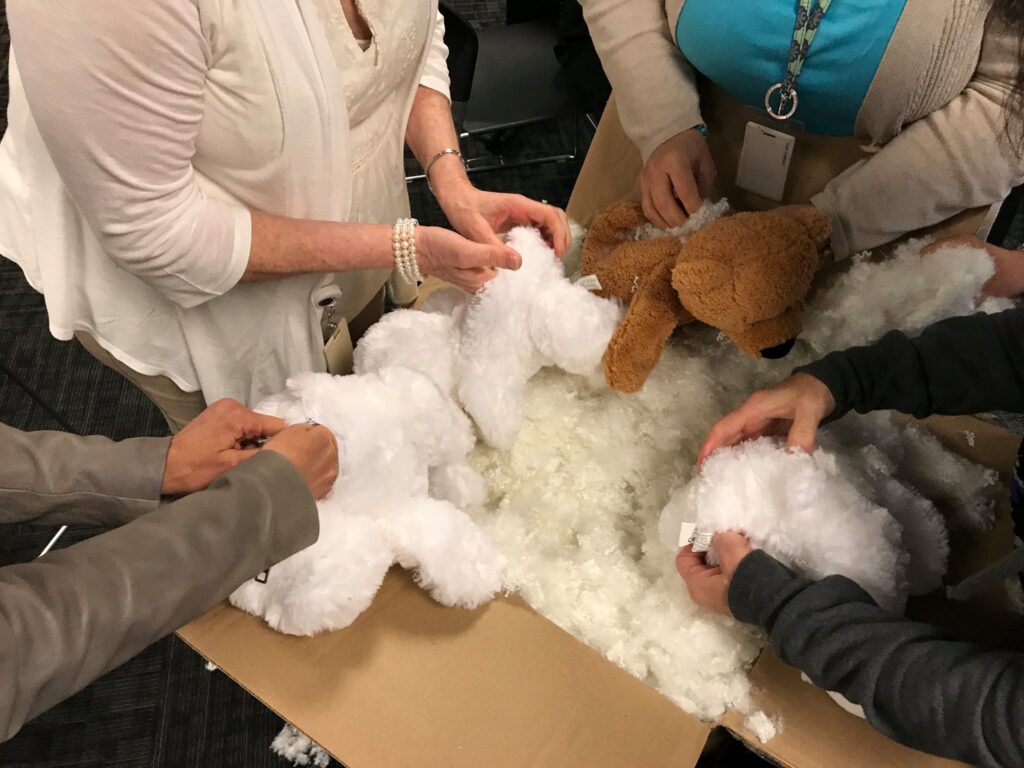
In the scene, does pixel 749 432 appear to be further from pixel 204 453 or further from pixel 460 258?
pixel 204 453

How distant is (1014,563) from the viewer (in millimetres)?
704

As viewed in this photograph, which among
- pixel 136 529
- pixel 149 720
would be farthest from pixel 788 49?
pixel 149 720

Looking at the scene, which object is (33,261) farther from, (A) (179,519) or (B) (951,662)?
(B) (951,662)

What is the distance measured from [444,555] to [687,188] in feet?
1.76

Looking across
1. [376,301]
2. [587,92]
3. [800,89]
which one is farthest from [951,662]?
[587,92]

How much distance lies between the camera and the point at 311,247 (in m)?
0.82

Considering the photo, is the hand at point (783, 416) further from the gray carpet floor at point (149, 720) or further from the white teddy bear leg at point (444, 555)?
the gray carpet floor at point (149, 720)

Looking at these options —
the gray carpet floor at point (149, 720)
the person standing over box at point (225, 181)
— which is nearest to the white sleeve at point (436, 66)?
the person standing over box at point (225, 181)

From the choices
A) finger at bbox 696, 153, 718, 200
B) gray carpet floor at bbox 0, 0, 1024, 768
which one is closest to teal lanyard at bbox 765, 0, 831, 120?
finger at bbox 696, 153, 718, 200

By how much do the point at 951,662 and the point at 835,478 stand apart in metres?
0.22

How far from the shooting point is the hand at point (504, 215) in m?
0.95

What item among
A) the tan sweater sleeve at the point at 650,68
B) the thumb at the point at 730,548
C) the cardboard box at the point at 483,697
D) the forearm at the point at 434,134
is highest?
the tan sweater sleeve at the point at 650,68

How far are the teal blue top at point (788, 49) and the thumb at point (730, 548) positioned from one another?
1.57 ft

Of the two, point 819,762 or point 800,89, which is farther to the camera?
point 800,89
